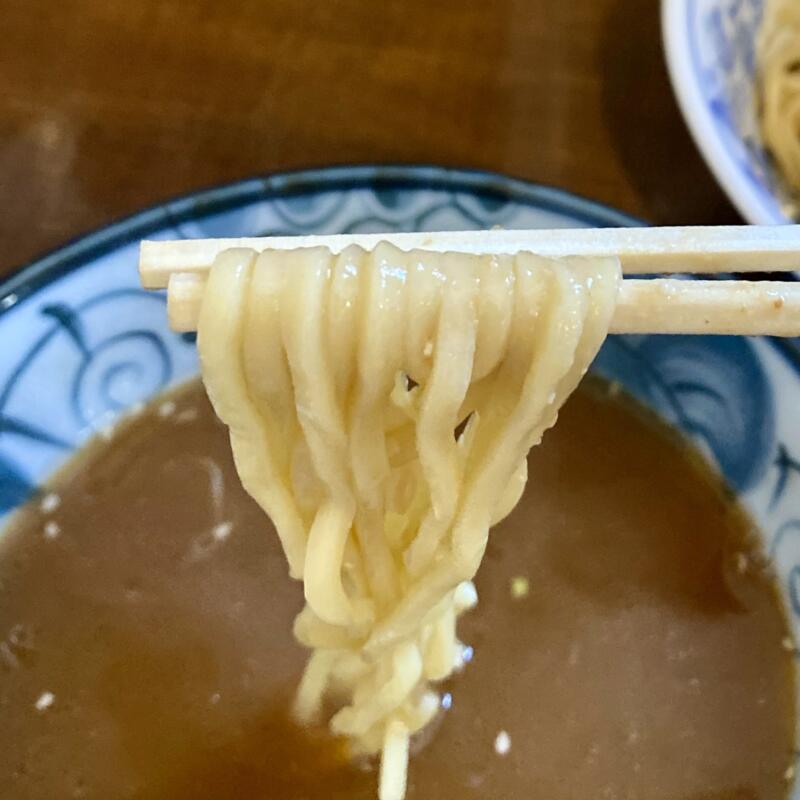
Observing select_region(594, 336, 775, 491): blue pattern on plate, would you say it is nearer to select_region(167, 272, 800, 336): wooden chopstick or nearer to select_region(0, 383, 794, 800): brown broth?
select_region(0, 383, 794, 800): brown broth

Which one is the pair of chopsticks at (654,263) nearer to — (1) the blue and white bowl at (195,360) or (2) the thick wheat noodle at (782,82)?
(1) the blue and white bowl at (195,360)

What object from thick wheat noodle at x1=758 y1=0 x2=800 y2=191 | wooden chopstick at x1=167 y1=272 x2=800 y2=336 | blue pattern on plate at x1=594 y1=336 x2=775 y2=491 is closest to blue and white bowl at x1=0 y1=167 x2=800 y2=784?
blue pattern on plate at x1=594 y1=336 x2=775 y2=491

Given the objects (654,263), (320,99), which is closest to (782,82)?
(320,99)

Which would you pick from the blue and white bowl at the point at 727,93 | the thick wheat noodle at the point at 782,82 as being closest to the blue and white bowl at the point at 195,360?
the blue and white bowl at the point at 727,93

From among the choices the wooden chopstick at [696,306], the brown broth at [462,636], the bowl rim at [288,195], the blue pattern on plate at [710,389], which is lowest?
the brown broth at [462,636]

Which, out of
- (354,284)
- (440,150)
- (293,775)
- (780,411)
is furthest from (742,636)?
(440,150)

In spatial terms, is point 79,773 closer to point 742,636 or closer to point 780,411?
point 742,636
